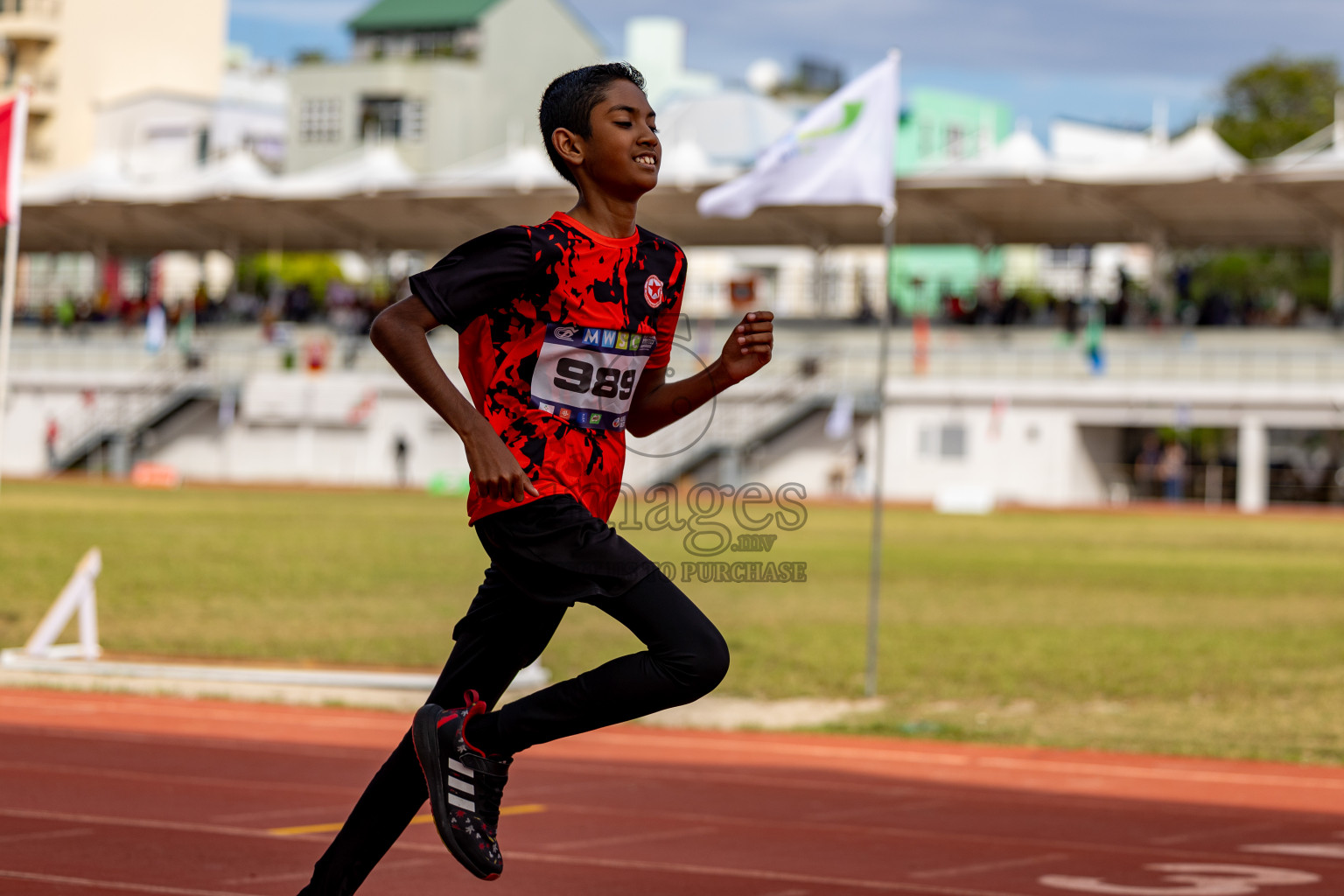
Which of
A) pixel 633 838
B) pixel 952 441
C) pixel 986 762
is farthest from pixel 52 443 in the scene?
pixel 633 838

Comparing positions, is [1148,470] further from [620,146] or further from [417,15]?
[417,15]

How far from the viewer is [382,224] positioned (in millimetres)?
58750

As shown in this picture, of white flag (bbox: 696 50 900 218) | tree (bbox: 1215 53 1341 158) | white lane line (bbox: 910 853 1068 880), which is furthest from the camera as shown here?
tree (bbox: 1215 53 1341 158)

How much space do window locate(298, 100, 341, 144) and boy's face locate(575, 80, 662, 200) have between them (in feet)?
245

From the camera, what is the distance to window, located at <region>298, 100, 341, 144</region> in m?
76.7

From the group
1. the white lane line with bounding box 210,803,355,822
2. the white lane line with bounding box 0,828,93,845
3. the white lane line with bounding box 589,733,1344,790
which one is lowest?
the white lane line with bounding box 589,733,1344,790

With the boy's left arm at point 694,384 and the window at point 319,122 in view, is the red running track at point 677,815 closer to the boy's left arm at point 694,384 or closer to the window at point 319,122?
the boy's left arm at point 694,384

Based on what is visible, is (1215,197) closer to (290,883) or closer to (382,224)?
(382,224)

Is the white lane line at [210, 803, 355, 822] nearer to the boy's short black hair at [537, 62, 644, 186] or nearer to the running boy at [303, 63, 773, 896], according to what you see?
the running boy at [303, 63, 773, 896]

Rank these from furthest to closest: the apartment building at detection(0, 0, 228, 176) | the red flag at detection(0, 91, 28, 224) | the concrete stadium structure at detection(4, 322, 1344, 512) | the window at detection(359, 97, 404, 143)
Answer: the apartment building at detection(0, 0, 228, 176)
the window at detection(359, 97, 404, 143)
the concrete stadium structure at detection(4, 322, 1344, 512)
the red flag at detection(0, 91, 28, 224)

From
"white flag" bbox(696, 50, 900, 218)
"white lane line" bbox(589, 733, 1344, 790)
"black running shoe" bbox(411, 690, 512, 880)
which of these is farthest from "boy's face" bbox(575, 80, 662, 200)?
"white flag" bbox(696, 50, 900, 218)

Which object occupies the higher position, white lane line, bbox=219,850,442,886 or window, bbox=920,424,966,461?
window, bbox=920,424,966,461

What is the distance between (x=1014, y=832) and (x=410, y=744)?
4019 millimetres

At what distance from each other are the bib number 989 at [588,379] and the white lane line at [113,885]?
2323 mm
